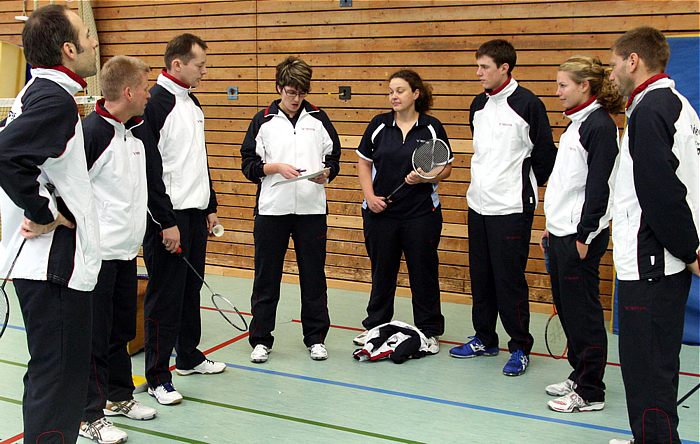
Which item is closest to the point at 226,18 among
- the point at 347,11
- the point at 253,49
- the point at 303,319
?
the point at 253,49

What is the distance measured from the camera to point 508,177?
14.9ft

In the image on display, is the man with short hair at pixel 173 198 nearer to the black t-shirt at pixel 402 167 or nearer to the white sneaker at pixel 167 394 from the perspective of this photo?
the white sneaker at pixel 167 394

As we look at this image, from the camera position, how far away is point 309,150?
477 centimetres

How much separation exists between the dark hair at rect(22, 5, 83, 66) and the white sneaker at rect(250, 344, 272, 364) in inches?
106

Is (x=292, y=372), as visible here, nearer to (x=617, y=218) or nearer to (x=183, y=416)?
(x=183, y=416)

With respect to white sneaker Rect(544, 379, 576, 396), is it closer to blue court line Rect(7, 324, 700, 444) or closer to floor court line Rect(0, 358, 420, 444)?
blue court line Rect(7, 324, 700, 444)

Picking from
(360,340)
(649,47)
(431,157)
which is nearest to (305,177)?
(431,157)

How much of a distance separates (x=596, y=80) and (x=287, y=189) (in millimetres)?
2045

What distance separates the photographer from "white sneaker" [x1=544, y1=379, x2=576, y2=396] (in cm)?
419

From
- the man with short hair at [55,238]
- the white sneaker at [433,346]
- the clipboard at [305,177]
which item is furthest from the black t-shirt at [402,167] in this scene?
the man with short hair at [55,238]

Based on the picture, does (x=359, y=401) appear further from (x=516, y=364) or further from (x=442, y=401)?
(x=516, y=364)

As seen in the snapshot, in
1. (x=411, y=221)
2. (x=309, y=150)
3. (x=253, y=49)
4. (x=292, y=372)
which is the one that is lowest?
(x=292, y=372)

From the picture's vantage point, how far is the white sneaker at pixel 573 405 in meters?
3.95

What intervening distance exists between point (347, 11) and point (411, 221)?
2.82m
